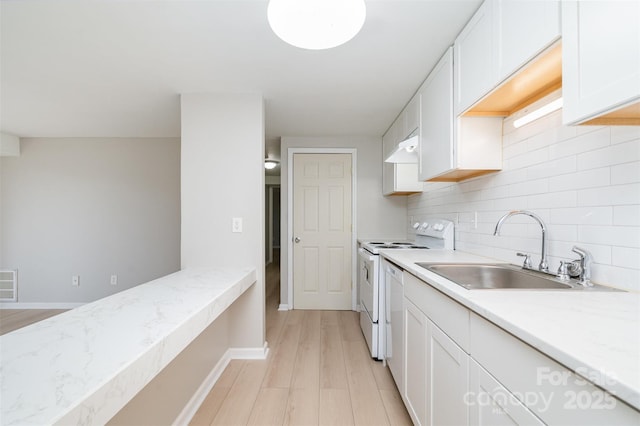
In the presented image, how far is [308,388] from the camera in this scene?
6.40 feet

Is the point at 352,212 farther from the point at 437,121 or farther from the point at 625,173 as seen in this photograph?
the point at 625,173

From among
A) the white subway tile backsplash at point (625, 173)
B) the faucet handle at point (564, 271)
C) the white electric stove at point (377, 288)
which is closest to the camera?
the white subway tile backsplash at point (625, 173)

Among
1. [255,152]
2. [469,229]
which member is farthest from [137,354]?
[469,229]

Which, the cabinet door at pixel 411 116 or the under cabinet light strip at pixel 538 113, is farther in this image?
the cabinet door at pixel 411 116

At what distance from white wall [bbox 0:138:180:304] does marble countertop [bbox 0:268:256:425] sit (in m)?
2.78

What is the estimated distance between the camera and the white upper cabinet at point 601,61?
0.71 metres

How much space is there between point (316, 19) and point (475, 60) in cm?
89

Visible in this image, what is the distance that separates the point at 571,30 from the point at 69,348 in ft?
6.08

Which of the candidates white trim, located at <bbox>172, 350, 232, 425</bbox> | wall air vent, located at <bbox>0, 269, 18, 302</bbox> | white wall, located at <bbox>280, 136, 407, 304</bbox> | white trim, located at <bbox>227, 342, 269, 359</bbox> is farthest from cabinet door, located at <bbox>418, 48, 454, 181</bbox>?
wall air vent, located at <bbox>0, 269, 18, 302</bbox>

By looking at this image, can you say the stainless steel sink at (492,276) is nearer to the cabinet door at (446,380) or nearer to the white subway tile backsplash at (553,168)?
the cabinet door at (446,380)

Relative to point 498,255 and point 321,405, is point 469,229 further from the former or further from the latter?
point 321,405

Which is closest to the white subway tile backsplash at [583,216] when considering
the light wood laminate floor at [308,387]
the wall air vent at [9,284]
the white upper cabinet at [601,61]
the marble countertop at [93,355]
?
the white upper cabinet at [601,61]

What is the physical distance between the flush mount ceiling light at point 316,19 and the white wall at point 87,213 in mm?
3170

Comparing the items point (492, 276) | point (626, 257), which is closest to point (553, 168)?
point (626, 257)
